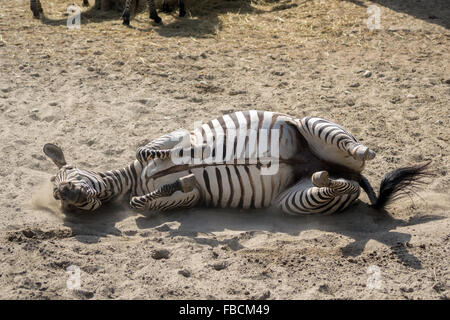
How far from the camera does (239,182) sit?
15.0 feet

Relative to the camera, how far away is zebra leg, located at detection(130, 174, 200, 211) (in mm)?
4398

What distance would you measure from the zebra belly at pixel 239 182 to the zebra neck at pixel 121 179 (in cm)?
36

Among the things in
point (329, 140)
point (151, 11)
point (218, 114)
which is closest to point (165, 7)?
point (151, 11)

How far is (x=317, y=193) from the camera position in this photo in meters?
4.38

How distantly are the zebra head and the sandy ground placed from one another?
0.16m

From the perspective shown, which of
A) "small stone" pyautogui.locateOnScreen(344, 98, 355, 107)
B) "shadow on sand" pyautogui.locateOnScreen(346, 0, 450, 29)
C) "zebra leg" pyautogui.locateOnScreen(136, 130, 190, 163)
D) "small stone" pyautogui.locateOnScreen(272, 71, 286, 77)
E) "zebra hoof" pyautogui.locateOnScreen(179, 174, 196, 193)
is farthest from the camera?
"shadow on sand" pyautogui.locateOnScreen(346, 0, 450, 29)

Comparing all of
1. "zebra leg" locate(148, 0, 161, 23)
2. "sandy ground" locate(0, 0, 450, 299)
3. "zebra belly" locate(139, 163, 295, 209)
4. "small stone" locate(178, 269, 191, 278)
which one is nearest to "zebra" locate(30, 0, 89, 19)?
"sandy ground" locate(0, 0, 450, 299)

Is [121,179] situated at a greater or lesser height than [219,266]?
greater

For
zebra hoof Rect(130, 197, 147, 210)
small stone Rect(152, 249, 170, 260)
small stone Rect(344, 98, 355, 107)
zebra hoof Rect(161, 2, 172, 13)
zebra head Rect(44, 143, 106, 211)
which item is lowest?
small stone Rect(152, 249, 170, 260)

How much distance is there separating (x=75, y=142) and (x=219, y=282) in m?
2.73

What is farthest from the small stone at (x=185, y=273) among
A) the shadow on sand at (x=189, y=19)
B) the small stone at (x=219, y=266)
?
the shadow on sand at (x=189, y=19)

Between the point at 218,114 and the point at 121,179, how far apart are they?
Result: 1682 mm

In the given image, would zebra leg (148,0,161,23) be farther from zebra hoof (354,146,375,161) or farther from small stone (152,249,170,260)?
small stone (152,249,170,260)

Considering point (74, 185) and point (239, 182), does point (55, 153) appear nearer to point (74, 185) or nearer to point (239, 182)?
point (74, 185)
